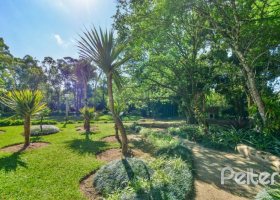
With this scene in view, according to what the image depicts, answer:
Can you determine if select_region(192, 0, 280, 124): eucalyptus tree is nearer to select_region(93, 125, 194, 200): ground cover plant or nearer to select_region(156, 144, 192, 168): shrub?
select_region(156, 144, 192, 168): shrub

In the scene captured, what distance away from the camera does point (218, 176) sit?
24.5ft

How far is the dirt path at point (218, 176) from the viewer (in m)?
6.02

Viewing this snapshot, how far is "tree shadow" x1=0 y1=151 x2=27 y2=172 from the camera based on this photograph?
7863 mm

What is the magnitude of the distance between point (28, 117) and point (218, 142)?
399 inches

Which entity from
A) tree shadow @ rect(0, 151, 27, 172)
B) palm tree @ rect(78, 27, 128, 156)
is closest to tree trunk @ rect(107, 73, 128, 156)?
palm tree @ rect(78, 27, 128, 156)

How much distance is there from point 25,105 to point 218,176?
980 cm

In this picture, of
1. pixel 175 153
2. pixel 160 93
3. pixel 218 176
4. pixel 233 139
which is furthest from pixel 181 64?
pixel 218 176

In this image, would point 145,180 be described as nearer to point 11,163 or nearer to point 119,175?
point 119,175

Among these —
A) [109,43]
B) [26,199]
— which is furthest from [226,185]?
[109,43]

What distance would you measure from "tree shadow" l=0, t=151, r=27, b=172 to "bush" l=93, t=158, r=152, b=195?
3.26m

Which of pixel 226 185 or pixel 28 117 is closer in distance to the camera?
pixel 226 185

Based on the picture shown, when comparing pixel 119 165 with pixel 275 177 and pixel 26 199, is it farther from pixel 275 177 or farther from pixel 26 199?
pixel 275 177

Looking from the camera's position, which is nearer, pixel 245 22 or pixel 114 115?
pixel 114 115

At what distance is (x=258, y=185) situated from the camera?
22.0 feet
